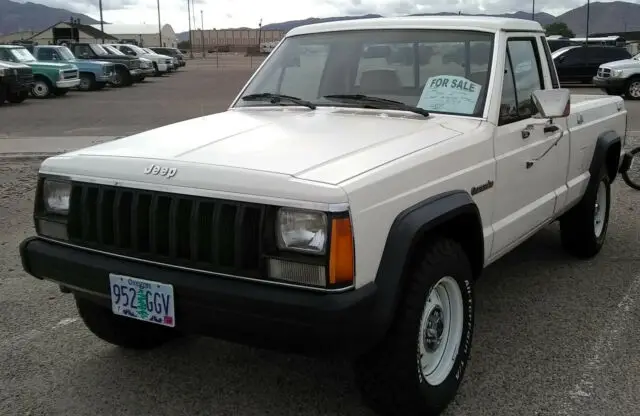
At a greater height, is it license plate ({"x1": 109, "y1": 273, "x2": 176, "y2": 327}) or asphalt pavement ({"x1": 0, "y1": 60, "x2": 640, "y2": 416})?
license plate ({"x1": 109, "y1": 273, "x2": 176, "y2": 327})

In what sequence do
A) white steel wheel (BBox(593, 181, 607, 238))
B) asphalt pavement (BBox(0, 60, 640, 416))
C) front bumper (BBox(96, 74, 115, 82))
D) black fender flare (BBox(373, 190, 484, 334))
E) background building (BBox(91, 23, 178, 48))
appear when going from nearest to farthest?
black fender flare (BBox(373, 190, 484, 334)), asphalt pavement (BBox(0, 60, 640, 416)), white steel wheel (BBox(593, 181, 607, 238)), front bumper (BBox(96, 74, 115, 82)), background building (BBox(91, 23, 178, 48))

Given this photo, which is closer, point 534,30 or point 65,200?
point 65,200

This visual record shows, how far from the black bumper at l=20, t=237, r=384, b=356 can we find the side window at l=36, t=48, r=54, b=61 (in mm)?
23687

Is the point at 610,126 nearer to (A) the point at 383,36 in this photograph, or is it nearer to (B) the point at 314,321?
(A) the point at 383,36

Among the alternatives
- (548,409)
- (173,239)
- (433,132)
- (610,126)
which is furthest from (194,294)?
(610,126)

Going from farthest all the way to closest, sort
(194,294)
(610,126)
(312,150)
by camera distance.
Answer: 1. (610,126)
2. (312,150)
3. (194,294)

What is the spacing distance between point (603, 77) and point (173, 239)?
1971 centimetres

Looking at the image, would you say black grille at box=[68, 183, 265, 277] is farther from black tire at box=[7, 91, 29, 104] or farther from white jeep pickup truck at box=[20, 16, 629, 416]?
black tire at box=[7, 91, 29, 104]

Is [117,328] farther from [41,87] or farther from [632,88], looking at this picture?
[41,87]

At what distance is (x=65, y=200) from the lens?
323 centimetres

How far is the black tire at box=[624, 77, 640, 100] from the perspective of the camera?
19578mm

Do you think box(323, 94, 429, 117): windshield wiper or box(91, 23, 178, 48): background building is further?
box(91, 23, 178, 48): background building

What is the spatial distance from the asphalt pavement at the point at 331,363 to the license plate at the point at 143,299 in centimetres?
59

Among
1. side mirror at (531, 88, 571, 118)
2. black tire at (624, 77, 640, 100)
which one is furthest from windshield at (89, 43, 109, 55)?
side mirror at (531, 88, 571, 118)
